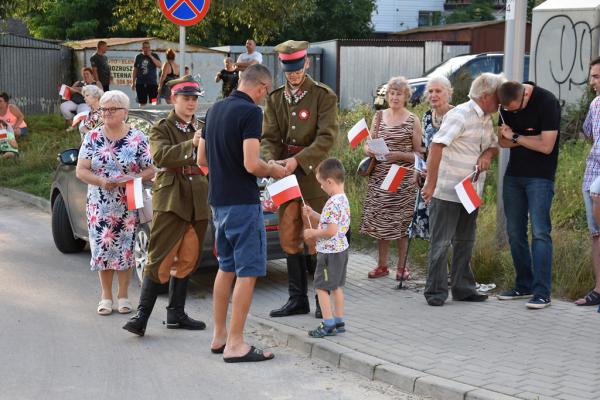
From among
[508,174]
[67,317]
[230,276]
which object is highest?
[508,174]

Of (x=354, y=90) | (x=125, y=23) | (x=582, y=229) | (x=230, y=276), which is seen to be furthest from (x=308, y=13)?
(x=230, y=276)

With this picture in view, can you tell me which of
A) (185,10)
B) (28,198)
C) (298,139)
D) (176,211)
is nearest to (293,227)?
(298,139)

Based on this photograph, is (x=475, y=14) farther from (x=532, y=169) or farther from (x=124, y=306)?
(x=124, y=306)

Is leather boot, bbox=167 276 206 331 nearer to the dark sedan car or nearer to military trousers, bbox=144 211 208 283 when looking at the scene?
military trousers, bbox=144 211 208 283

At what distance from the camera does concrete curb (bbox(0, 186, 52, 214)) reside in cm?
1448

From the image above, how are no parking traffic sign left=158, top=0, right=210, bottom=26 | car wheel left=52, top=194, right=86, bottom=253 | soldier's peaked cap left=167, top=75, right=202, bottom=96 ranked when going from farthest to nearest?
no parking traffic sign left=158, top=0, right=210, bottom=26 → car wheel left=52, top=194, right=86, bottom=253 → soldier's peaked cap left=167, top=75, right=202, bottom=96

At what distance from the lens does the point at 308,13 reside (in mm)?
30859

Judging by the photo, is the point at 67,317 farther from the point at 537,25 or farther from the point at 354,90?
the point at 354,90

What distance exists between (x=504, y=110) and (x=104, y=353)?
374 centimetres

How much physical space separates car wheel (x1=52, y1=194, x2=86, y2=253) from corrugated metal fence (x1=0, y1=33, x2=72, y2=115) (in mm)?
15593

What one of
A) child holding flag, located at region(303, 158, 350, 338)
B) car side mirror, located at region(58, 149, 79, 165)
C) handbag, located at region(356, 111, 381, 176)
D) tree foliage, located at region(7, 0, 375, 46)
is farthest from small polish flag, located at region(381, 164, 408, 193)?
tree foliage, located at region(7, 0, 375, 46)

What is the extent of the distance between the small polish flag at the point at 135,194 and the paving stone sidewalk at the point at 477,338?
52.1 inches

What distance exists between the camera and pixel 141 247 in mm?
8930

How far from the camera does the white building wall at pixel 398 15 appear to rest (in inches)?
2484
